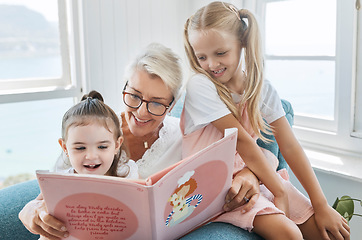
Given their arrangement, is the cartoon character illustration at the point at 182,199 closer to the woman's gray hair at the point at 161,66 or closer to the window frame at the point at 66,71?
the woman's gray hair at the point at 161,66

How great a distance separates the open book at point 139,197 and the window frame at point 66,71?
120 cm

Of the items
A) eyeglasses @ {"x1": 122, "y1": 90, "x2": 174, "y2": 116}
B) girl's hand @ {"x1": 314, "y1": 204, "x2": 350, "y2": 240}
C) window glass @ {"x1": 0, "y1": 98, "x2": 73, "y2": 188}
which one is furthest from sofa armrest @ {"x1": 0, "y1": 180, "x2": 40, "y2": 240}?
girl's hand @ {"x1": 314, "y1": 204, "x2": 350, "y2": 240}

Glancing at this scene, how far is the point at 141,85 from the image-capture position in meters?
1.22

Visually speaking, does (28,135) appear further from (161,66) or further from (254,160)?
(254,160)

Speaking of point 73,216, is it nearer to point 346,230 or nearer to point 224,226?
point 224,226

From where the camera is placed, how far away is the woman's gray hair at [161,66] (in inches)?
48.0

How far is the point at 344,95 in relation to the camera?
1918 mm

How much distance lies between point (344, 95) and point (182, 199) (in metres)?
1.29

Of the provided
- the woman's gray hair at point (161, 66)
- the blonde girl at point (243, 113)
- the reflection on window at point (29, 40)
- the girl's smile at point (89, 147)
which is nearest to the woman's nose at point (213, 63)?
the blonde girl at point (243, 113)

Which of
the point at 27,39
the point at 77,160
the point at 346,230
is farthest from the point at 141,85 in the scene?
the point at 27,39

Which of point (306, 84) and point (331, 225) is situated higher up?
point (306, 84)

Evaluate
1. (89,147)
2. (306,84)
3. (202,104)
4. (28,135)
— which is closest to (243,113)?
(202,104)

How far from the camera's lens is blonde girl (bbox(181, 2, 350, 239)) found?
119 centimetres

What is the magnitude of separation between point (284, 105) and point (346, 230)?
21.0 inches
